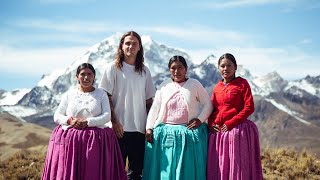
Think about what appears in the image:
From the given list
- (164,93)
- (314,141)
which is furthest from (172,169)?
(314,141)

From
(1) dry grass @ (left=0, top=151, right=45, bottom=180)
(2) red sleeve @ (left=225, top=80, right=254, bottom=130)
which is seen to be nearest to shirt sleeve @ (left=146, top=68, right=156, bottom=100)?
(2) red sleeve @ (left=225, top=80, right=254, bottom=130)

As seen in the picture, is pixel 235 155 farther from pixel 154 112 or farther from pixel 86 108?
pixel 86 108

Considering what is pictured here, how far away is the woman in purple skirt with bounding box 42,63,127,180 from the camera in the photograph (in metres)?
5.72

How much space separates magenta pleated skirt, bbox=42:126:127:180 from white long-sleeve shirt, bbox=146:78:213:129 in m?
0.79

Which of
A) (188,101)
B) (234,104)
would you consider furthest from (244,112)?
(188,101)

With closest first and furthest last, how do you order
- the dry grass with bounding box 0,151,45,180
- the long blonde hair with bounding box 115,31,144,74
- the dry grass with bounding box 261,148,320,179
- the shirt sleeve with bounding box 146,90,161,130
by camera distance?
the shirt sleeve with bounding box 146,90,161,130
the long blonde hair with bounding box 115,31,144,74
the dry grass with bounding box 261,148,320,179
the dry grass with bounding box 0,151,45,180

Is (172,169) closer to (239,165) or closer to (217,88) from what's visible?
(239,165)

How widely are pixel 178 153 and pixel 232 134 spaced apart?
0.82 metres

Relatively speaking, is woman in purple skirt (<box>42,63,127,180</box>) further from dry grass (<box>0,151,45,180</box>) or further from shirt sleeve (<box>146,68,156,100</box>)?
dry grass (<box>0,151,45,180</box>)

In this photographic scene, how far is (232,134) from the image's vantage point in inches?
234

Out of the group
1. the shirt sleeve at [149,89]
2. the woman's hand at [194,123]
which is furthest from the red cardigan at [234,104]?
the shirt sleeve at [149,89]

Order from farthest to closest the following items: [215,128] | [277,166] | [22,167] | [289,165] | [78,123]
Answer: [22,167], [277,166], [289,165], [215,128], [78,123]

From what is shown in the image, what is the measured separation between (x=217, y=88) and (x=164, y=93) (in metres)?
0.80

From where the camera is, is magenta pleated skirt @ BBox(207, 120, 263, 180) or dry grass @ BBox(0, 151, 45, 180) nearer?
magenta pleated skirt @ BBox(207, 120, 263, 180)
